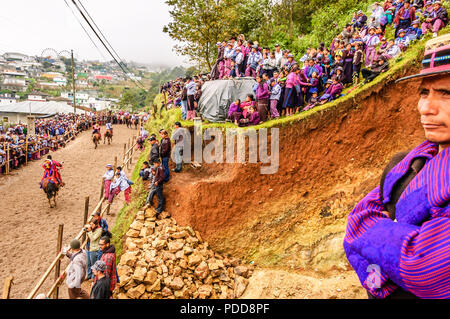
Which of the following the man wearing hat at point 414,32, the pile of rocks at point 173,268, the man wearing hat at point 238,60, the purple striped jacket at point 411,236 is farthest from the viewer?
the man wearing hat at point 238,60

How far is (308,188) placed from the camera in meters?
8.51

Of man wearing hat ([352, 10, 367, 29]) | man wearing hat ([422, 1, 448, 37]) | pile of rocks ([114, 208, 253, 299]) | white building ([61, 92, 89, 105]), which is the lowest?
pile of rocks ([114, 208, 253, 299])

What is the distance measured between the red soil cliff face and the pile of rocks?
22.8 inches

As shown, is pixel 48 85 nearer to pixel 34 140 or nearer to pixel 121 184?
pixel 34 140

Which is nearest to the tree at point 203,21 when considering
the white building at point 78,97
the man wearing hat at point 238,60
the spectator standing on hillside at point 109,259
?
the man wearing hat at point 238,60

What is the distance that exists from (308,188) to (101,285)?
6.39 metres

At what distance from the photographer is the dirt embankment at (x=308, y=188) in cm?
770

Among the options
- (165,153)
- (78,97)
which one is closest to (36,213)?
(165,153)

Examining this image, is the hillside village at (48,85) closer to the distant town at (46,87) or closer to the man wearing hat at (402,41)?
the distant town at (46,87)

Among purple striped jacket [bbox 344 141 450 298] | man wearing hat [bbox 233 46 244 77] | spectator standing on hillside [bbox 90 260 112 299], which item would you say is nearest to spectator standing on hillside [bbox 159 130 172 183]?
spectator standing on hillside [bbox 90 260 112 299]

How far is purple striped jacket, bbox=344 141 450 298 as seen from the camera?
3.00ft

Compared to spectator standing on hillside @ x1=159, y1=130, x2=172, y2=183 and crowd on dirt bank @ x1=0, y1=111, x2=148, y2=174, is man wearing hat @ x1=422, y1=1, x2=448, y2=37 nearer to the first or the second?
spectator standing on hillside @ x1=159, y1=130, x2=172, y2=183

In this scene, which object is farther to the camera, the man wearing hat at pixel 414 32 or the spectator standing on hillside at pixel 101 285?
the man wearing hat at pixel 414 32

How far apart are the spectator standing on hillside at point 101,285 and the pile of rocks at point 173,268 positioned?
1805mm
